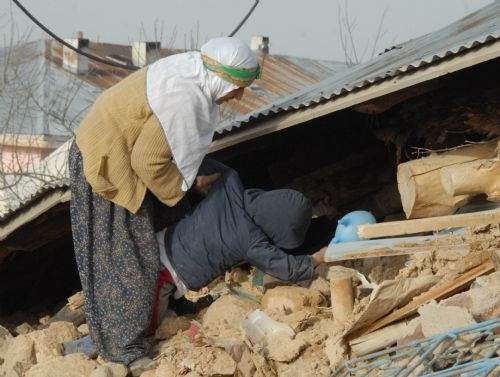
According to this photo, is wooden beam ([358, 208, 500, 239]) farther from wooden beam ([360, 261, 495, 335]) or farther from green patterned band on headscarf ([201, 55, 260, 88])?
green patterned band on headscarf ([201, 55, 260, 88])

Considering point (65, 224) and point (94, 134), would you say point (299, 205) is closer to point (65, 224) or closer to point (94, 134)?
point (94, 134)

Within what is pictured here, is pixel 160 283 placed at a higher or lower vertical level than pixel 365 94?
lower

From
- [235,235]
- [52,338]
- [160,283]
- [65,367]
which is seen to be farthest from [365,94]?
[52,338]

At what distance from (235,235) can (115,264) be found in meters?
0.73

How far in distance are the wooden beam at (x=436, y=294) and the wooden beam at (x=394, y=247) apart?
35 centimetres

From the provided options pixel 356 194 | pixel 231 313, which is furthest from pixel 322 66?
pixel 231 313

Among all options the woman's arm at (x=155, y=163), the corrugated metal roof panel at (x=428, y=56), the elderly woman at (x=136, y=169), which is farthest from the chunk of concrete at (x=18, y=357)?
the corrugated metal roof panel at (x=428, y=56)

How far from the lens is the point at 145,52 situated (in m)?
21.2

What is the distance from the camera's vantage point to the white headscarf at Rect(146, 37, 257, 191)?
18.4 ft

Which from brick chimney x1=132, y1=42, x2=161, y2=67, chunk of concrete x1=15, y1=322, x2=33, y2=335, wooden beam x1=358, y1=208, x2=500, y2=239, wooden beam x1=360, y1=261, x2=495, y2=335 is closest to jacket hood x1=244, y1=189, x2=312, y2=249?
wooden beam x1=358, y1=208, x2=500, y2=239

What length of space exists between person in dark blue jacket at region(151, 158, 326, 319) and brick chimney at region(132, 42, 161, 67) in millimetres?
14855

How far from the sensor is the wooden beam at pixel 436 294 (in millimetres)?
5152

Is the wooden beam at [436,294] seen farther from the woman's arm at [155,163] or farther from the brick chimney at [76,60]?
the brick chimney at [76,60]

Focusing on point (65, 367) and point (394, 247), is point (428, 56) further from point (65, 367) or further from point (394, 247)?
point (65, 367)
